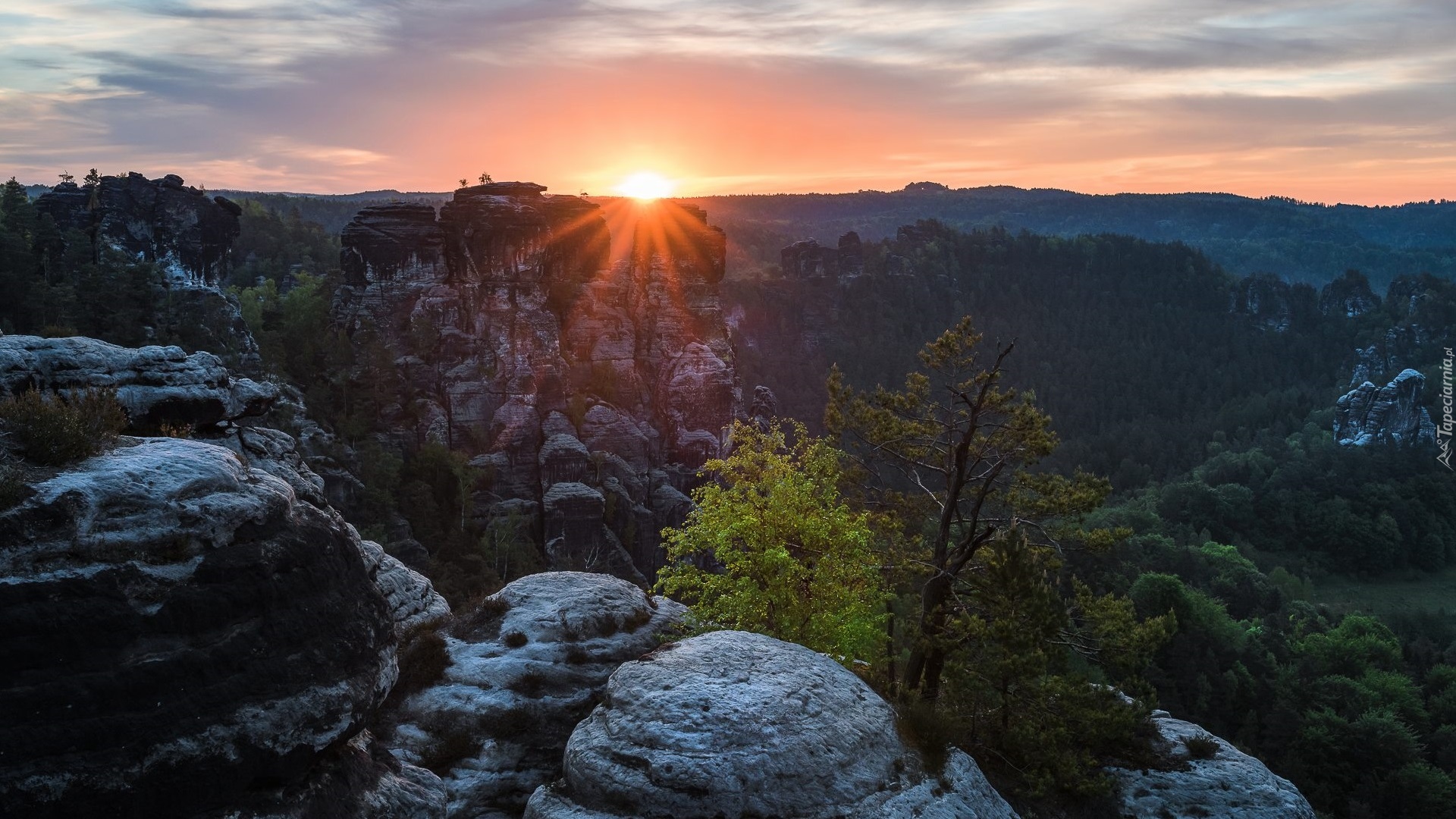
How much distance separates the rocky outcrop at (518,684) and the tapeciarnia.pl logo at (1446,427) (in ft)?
513

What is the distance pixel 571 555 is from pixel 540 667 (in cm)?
4862

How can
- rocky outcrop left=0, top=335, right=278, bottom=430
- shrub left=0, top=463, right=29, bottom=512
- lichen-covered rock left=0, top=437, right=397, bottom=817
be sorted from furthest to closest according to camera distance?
1. rocky outcrop left=0, top=335, right=278, bottom=430
2. shrub left=0, top=463, right=29, bottom=512
3. lichen-covered rock left=0, top=437, right=397, bottom=817

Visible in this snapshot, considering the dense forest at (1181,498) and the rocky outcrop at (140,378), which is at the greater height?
the rocky outcrop at (140,378)

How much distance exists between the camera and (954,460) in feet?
81.3

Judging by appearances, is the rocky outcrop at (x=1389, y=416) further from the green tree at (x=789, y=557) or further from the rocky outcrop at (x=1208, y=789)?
the green tree at (x=789, y=557)

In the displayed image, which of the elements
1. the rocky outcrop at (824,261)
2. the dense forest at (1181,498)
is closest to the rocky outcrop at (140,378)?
the dense forest at (1181,498)

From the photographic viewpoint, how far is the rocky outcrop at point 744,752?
15.9 meters

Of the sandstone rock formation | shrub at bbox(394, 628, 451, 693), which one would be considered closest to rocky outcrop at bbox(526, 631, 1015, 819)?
the sandstone rock formation

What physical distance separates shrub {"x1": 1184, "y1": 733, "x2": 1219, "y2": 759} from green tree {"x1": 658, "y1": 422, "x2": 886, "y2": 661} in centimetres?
804

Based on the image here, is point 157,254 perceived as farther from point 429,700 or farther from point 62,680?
point 62,680

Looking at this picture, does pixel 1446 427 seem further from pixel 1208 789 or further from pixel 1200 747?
pixel 1208 789

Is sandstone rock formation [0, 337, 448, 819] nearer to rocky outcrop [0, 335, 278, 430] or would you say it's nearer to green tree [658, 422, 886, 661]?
rocky outcrop [0, 335, 278, 430]

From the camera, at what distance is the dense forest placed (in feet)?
164

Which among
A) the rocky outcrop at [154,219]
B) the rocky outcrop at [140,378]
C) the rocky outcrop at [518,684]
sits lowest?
the rocky outcrop at [518,684]
